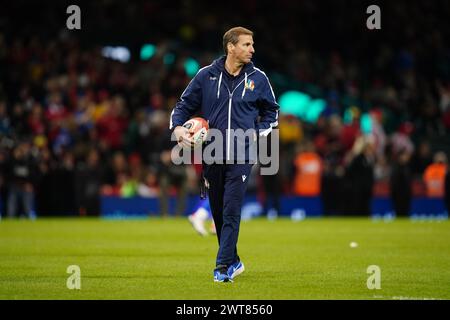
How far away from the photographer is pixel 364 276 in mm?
12727

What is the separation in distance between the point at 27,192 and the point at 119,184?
264 centimetres

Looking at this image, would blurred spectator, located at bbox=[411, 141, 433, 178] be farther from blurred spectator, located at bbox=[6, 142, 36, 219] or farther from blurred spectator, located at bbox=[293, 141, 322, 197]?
blurred spectator, located at bbox=[6, 142, 36, 219]

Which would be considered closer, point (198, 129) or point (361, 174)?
point (198, 129)

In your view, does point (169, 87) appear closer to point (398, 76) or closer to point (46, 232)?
point (398, 76)

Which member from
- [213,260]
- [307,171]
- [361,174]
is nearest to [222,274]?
[213,260]

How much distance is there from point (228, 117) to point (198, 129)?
1.23 ft

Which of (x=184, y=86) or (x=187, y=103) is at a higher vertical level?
(x=184, y=86)

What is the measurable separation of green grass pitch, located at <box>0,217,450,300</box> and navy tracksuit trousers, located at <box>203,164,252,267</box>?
40 cm

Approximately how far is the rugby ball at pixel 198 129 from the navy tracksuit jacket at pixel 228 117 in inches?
3.2

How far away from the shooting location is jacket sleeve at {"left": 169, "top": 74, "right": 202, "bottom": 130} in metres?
12.3

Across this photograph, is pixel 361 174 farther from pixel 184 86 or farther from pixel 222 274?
pixel 222 274

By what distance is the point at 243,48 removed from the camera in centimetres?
1200

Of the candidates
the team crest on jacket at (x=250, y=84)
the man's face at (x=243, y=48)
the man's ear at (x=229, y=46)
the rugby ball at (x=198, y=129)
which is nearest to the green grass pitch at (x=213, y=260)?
the rugby ball at (x=198, y=129)
